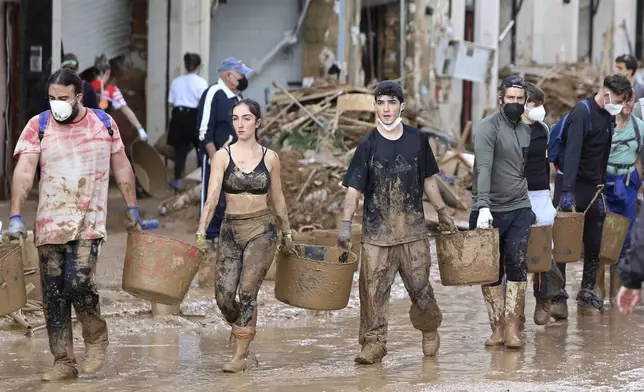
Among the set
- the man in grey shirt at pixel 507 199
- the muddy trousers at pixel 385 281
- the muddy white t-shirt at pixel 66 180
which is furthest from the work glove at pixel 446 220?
the muddy white t-shirt at pixel 66 180

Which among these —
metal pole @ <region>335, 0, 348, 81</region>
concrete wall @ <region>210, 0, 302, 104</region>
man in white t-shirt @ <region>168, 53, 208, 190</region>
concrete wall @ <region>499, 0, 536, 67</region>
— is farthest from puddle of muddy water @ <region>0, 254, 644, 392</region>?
concrete wall @ <region>499, 0, 536, 67</region>

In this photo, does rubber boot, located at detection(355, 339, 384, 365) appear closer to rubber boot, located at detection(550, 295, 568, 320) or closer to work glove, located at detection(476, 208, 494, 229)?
work glove, located at detection(476, 208, 494, 229)

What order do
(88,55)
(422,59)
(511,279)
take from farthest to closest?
(422,59) < (88,55) < (511,279)

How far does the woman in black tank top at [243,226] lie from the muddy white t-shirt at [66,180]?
0.73m

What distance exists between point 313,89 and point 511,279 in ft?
24.7

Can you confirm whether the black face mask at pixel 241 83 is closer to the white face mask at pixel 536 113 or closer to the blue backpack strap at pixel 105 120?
the white face mask at pixel 536 113

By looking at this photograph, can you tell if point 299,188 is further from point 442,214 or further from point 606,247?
point 442,214

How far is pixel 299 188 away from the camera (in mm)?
15055

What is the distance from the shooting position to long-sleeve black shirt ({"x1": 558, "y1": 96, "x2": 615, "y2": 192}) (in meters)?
11.5

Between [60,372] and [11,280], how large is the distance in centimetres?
66

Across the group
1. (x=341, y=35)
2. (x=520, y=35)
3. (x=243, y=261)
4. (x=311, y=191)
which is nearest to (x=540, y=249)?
(x=243, y=261)

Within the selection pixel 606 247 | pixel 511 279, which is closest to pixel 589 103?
pixel 606 247

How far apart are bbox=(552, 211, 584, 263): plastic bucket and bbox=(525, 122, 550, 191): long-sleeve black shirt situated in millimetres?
623

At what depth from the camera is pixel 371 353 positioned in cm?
942
